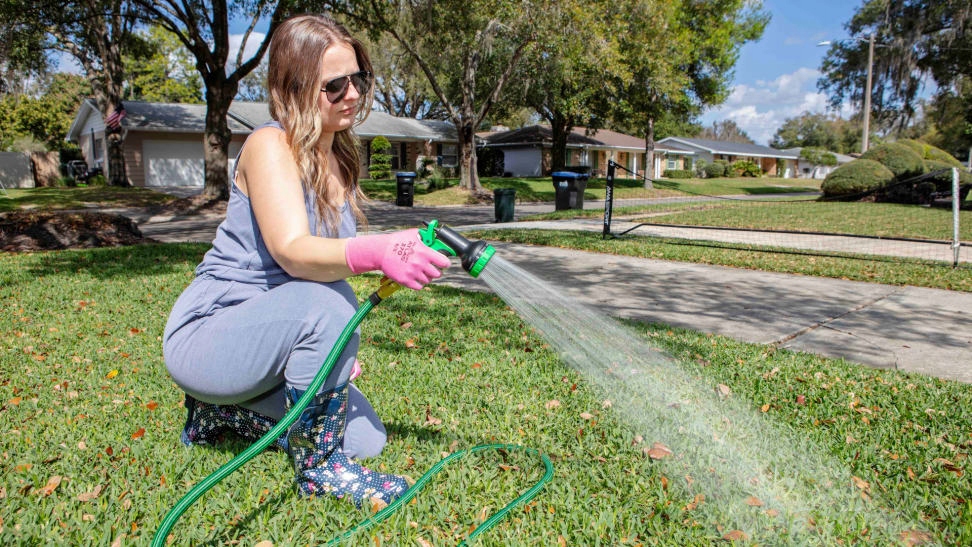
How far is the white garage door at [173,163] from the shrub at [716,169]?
Answer: 41324 millimetres

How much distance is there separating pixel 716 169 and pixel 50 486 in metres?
56.4

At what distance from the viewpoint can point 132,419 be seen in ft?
9.75

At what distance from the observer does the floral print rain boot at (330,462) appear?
6.76 ft

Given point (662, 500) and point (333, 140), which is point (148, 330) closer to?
point (333, 140)

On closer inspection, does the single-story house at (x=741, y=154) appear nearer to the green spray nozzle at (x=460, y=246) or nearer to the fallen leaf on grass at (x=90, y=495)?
the green spray nozzle at (x=460, y=246)

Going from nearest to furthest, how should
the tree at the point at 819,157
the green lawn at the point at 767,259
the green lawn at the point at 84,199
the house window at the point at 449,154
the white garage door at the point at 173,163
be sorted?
the green lawn at the point at 767,259 → the green lawn at the point at 84,199 → the white garage door at the point at 173,163 → the house window at the point at 449,154 → the tree at the point at 819,157

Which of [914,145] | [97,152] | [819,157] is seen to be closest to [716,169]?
[819,157]

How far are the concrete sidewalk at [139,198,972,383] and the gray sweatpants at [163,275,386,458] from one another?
1.37 meters

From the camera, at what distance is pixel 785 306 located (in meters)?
5.75

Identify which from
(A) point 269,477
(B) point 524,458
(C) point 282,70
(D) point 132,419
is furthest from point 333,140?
(D) point 132,419

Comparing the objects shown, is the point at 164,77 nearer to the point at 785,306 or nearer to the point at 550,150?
the point at 550,150

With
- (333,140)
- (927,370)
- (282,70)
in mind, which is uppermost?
(282,70)

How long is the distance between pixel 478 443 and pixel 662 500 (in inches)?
32.7

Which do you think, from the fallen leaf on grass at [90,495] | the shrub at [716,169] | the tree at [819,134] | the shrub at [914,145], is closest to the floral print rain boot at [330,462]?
the fallen leaf on grass at [90,495]
